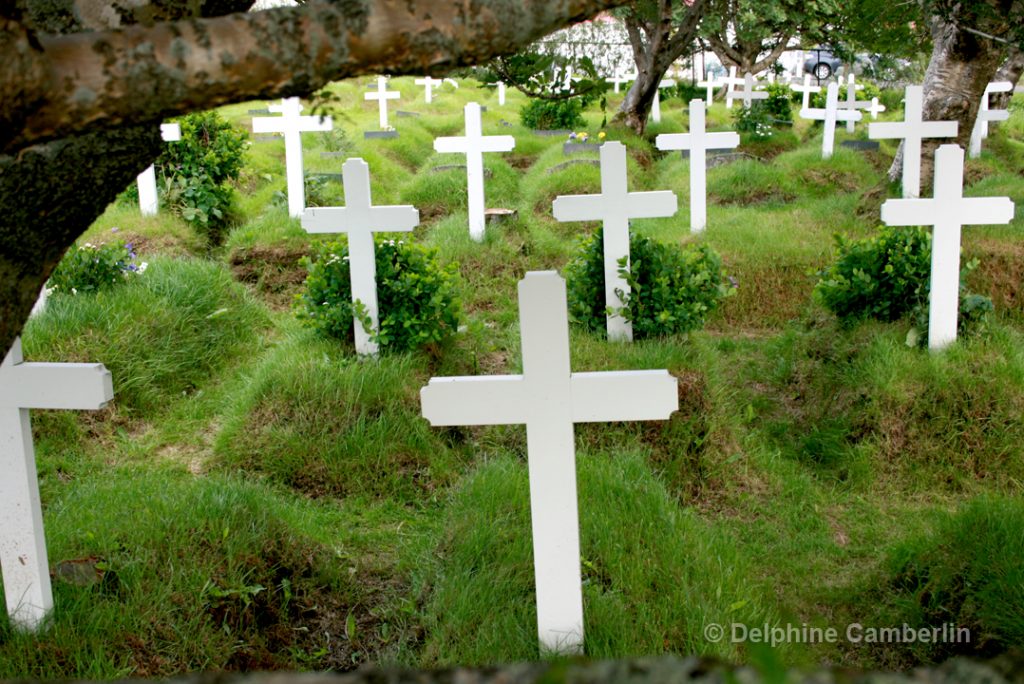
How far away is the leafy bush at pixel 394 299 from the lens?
6.45 meters

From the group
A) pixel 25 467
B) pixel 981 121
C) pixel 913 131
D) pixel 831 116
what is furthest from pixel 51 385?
pixel 981 121

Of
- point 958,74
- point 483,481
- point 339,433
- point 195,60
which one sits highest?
point 195,60

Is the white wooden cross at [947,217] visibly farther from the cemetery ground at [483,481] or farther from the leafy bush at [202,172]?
the leafy bush at [202,172]

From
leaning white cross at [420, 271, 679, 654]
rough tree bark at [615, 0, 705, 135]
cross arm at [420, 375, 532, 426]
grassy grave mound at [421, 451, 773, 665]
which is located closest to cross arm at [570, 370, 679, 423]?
leaning white cross at [420, 271, 679, 654]

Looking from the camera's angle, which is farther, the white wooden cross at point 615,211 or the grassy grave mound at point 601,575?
the white wooden cross at point 615,211

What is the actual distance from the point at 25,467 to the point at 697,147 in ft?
24.9

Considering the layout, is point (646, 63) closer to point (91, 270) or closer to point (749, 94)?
point (749, 94)

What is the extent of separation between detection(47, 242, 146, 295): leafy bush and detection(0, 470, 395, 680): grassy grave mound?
274 cm

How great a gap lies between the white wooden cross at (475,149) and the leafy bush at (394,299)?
8.26ft

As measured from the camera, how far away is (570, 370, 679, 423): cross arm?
3447 millimetres

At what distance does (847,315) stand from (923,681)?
675 centimetres

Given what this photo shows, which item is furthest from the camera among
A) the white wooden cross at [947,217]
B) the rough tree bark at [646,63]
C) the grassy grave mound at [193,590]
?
the rough tree bark at [646,63]

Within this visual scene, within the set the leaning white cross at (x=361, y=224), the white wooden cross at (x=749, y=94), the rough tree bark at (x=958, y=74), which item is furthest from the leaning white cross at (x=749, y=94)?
the leaning white cross at (x=361, y=224)

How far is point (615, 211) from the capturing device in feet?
21.3
